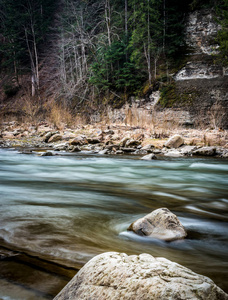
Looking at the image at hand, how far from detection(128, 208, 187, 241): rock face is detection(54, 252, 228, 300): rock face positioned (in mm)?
782

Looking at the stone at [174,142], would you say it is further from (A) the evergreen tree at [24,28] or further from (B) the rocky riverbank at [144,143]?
(A) the evergreen tree at [24,28]

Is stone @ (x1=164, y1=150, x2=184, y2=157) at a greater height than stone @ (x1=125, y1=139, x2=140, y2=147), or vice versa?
stone @ (x1=125, y1=139, x2=140, y2=147)

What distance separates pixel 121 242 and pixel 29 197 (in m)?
1.53

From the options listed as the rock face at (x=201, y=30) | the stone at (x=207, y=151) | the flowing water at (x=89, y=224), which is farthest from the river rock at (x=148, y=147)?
the rock face at (x=201, y=30)

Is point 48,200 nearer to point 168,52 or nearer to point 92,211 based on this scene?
point 92,211

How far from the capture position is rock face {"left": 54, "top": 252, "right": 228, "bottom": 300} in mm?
729

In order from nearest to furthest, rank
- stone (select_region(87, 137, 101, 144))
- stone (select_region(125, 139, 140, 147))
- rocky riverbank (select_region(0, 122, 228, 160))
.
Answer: rocky riverbank (select_region(0, 122, 228, 160))
stone (select_region(125, 139, 140, 147))
stone (select_region(87, 137, 101, 144))

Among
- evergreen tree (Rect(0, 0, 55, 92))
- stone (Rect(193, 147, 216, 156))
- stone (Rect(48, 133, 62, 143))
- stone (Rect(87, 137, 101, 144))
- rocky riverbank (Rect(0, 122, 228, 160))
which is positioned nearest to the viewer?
stone (Rect(193, 147, 216, 156))

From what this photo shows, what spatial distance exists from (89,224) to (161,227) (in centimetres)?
58

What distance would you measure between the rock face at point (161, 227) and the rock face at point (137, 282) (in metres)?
0.78

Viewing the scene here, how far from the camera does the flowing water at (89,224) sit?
117cm

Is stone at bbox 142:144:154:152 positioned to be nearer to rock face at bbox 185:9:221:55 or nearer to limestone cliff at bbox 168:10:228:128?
limestone cliff at bbox 168:10:228:128

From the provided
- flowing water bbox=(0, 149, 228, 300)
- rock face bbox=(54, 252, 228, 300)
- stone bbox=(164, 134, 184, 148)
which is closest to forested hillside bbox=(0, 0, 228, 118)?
stone bbox=(164, 134, 184, 148)

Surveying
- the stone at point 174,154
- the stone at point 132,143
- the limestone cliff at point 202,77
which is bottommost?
the stone at point 174,154
